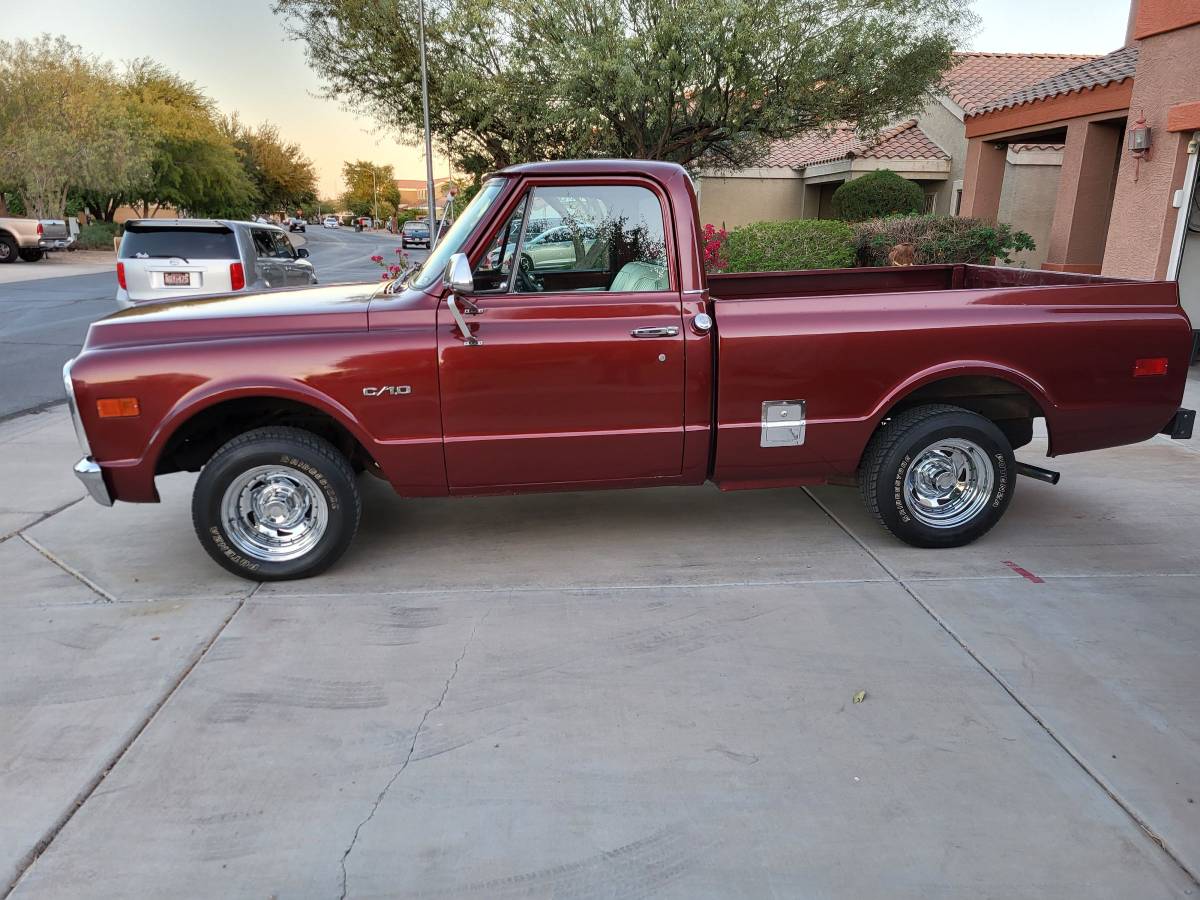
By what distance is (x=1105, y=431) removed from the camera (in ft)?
17.0

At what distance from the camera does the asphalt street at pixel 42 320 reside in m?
10.1

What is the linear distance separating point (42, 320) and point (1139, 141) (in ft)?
55.0

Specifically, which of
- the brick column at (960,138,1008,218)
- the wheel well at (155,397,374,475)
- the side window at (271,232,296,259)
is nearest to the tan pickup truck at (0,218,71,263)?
the side window at (271,232,296,259)

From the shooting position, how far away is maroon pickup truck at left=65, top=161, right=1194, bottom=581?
4543 mm

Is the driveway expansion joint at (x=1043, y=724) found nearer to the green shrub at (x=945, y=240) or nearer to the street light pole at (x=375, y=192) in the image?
the green shrub at (x=945, y=240)

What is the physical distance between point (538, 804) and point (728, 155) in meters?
20.8

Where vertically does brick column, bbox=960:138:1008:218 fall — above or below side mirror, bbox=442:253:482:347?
above

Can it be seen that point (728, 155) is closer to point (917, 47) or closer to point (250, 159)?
point (917, 47)

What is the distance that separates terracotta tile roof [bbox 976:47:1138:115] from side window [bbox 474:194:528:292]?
13.1m

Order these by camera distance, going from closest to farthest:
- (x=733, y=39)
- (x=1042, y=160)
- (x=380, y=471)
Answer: (x=380, y=471) < (x=733, y=39) < (x=1042, y=160)

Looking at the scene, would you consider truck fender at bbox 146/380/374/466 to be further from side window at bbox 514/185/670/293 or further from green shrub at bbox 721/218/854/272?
green shrub at bbox 721/218/854/272

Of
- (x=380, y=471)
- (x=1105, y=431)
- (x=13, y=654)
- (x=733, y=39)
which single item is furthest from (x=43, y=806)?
(x=733, y=39)

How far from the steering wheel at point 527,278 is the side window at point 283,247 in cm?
893

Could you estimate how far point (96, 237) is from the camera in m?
38.9
